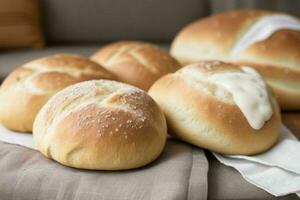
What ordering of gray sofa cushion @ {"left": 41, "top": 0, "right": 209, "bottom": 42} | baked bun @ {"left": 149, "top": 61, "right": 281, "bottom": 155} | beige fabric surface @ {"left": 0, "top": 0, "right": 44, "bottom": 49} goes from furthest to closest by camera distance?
1. gray sofa cushion @ {"left": 41, "top": 0, "right": 209, "bottom": 42}
2. beige fabric surface @ {"left": 0, "top": 0, "right": 44, "bottom": 49}
3. baked bun @ {"left": 149, "top": 61, "right": 281, "bottom": 155}

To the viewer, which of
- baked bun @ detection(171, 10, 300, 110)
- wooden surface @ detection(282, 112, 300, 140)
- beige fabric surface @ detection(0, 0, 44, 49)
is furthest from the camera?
beige fabric surface @ detection(0, 0, 44, 49)

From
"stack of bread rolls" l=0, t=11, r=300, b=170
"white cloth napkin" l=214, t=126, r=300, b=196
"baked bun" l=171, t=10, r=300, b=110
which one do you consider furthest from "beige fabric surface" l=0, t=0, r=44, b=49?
"white cloth napkin" l=214, t=126, r=300, b=196

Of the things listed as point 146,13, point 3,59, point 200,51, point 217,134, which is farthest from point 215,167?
point 146,13

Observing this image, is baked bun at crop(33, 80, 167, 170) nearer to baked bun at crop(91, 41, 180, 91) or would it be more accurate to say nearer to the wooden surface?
baked bun at crop(91, 41, 180, 91)

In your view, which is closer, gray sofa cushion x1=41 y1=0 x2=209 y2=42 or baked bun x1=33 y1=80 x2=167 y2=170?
baked bun x1=33 y1=80 x2=167 y2=170

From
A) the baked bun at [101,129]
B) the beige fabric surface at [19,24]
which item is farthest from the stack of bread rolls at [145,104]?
the beige fabric surface at [19,24]

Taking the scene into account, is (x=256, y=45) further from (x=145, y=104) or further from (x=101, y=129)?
(x=101, y=129)
